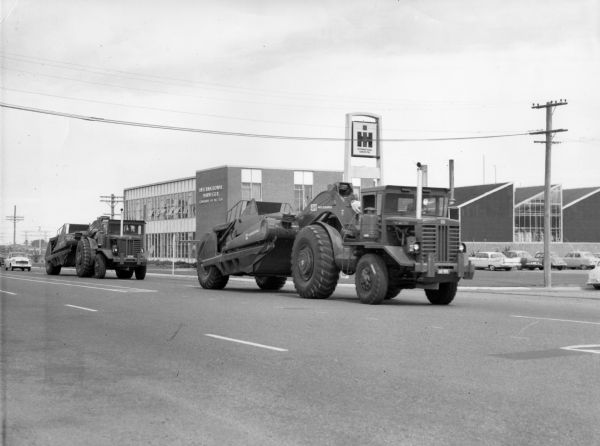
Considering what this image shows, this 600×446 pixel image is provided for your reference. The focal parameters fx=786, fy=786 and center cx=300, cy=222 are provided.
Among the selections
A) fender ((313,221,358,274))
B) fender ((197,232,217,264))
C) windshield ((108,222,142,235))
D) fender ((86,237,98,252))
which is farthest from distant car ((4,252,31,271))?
fender ((313,221,358,274))

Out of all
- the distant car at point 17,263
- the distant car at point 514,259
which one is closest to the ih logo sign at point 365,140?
the distant car at point 514,259

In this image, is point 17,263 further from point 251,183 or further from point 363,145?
point 363,145

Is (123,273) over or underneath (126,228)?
underneath

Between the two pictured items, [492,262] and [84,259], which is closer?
[84,259]

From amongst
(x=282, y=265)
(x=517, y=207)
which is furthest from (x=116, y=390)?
(x=517, y=207)

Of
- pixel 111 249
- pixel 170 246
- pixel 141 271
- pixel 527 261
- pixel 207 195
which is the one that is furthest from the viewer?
pixel 170 246

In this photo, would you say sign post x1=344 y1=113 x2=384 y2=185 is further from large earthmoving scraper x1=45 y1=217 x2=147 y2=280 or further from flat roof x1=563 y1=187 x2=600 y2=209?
flat roof x1=563 y1=187 x2=600 y2=209

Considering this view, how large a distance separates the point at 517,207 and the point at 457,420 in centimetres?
8028

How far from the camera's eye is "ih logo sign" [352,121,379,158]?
40.3 meters

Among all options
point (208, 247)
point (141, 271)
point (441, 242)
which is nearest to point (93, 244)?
point (141, 271)

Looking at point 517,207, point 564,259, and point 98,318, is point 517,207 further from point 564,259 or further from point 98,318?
point 98,318

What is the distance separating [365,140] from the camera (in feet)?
133

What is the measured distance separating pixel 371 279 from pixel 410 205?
86.9 inches

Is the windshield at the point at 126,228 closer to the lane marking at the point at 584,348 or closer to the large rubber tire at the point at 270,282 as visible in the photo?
the large rubber tire at the point at 270,282
